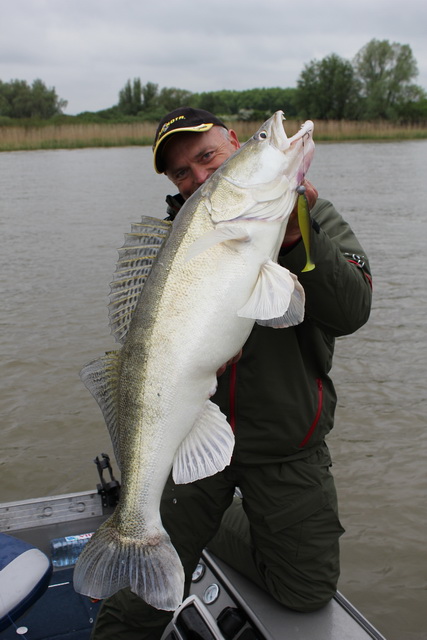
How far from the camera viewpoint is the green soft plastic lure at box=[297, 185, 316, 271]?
6.70 ft

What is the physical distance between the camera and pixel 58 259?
36.1ft

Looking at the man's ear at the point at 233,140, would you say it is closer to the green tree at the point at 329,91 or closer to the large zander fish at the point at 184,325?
the large zander fish at the point at 184,325

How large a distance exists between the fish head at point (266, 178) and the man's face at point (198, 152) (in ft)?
2.55

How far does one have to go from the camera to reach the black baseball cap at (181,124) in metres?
2.79

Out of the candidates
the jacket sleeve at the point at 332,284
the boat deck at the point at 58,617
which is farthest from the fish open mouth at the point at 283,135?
the boat deck at the point at 58,617

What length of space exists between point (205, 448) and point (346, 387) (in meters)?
4.20

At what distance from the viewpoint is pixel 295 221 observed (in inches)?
87.4

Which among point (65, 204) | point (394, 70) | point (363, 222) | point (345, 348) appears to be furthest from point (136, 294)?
point (394, 70)

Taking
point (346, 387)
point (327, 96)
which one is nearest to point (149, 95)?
point (327, 96)

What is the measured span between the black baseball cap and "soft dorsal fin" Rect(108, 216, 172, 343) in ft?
2.17

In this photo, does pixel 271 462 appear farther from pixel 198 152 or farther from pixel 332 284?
pixel 198 152

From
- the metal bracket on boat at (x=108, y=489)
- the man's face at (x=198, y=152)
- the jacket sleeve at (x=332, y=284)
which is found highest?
the man's face at (x=198, y=152)

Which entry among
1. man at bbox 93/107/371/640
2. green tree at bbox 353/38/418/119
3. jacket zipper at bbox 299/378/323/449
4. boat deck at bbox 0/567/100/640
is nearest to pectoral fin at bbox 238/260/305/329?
man at bbox 93/107/371/640

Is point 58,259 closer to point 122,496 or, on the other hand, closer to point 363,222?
point 363,222
